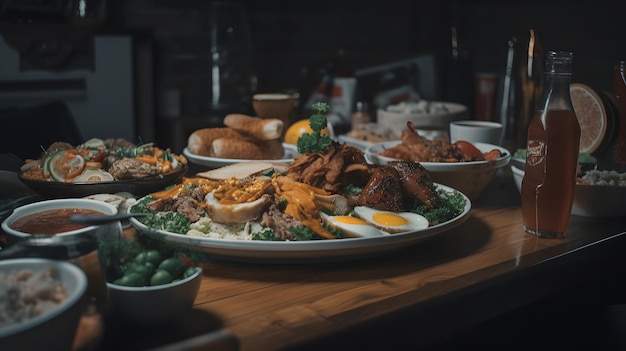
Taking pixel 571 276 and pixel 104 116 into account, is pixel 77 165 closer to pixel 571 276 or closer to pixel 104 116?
pixel 571 276

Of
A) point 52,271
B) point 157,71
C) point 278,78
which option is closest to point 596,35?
point 278,78

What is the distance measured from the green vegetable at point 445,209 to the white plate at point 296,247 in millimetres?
113

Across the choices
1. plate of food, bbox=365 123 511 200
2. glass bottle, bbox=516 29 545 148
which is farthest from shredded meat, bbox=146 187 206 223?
glass bottle, bbox=516 29 545 148

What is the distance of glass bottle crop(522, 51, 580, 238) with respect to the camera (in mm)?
1490

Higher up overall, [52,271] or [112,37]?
[112,37]

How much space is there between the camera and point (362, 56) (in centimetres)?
566

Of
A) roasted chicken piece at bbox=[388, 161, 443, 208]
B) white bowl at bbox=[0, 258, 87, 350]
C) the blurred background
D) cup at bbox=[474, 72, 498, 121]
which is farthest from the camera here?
the blurred background

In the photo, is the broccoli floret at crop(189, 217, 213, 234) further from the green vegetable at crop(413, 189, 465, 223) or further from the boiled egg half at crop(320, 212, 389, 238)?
the green vegetable at crop(413, 189, 465, 223)

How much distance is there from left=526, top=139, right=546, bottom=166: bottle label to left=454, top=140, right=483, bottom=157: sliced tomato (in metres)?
0.38

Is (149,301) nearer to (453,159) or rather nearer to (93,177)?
(93,177)

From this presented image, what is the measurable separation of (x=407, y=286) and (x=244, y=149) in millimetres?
964

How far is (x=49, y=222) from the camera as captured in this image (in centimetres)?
124

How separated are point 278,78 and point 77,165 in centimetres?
366

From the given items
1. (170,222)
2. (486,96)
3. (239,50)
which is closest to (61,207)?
(170,222)
